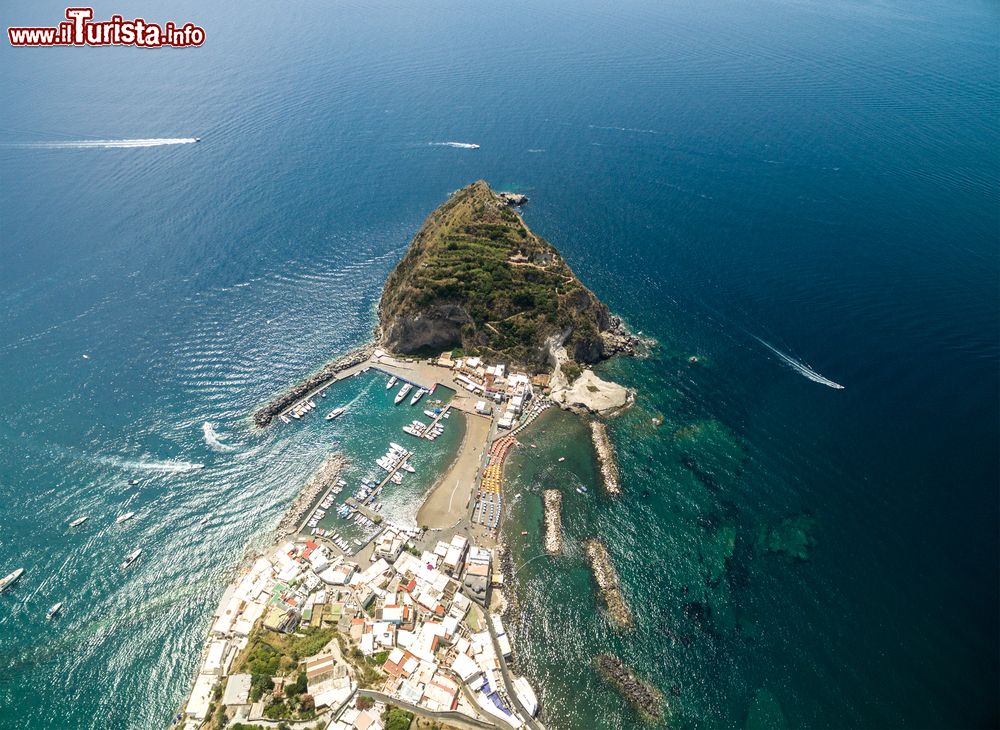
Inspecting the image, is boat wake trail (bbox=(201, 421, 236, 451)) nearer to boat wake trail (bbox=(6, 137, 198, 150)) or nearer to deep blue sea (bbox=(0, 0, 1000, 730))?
deep blue sea (bbox=(0, 0, 1000, 730))

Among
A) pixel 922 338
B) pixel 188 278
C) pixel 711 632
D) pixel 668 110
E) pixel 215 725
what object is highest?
pixel 668 110

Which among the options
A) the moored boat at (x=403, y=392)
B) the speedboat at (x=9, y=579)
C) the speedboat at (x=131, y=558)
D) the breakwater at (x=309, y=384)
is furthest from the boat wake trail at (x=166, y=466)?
the moored boat at (x=403, y=392)

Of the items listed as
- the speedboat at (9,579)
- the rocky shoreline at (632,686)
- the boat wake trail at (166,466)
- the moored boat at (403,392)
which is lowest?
the speedboat at (9,579)

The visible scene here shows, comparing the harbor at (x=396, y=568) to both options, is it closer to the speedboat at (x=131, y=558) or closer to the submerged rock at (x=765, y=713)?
the speedboat at (x=131, y=558)

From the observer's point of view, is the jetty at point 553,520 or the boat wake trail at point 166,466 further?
the boat wake trail at point 166,466

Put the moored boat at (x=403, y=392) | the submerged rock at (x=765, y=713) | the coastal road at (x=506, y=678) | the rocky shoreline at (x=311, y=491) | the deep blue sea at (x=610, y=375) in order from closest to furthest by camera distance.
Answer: the coastal road at (x=506, y=678)
the submerged rock at (x=765, y=713)
the deep blue sea at (x=610, y=375)
the rocky shoreline at (x=311, y=491)
the moored boat at (x=403, y=392)

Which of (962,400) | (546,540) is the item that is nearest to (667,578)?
(546,540)

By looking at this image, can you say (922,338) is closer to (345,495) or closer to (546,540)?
(546,540)
